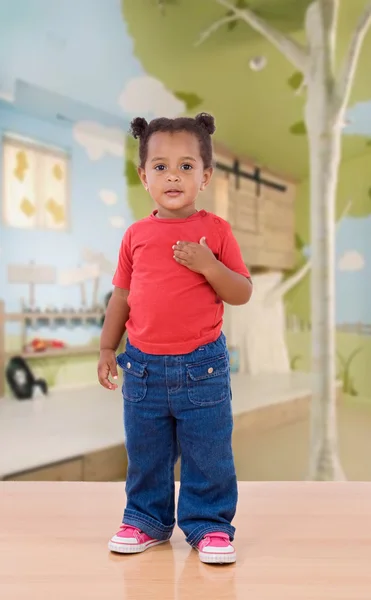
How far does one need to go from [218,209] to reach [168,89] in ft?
1.42

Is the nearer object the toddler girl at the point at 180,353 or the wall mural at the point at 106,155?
the toddler girl at the point at 180,353

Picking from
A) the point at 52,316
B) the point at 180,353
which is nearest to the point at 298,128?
the point at 52,316

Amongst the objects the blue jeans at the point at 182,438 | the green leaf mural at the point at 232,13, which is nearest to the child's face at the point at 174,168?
the blue jeans at the point at 182,438

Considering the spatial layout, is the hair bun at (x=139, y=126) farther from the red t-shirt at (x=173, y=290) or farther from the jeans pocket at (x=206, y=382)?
the jeans pocket at (x=206, y=382)

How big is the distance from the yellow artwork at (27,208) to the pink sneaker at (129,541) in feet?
4.09

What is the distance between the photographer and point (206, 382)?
3.58ft

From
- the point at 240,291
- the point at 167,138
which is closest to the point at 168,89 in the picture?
the point at 167,138

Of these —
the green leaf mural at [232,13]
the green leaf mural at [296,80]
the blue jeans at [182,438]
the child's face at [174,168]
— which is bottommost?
the blue jeans at [182,438]

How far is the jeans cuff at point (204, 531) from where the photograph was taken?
1.10 meters

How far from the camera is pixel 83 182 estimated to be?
2.16 m

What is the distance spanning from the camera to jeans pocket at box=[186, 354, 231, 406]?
1082 mm

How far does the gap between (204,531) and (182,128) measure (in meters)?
0.70

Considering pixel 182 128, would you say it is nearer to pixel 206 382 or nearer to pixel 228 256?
pixel 228 256

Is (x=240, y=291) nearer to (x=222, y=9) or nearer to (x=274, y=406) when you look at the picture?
(x=274, y=406)
